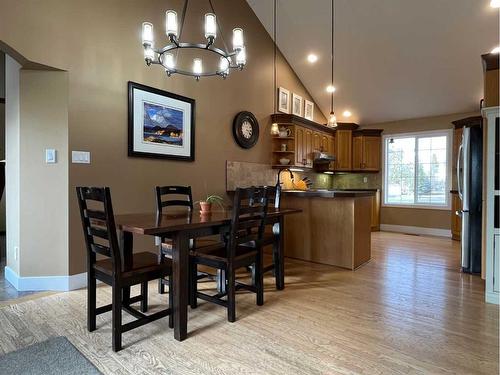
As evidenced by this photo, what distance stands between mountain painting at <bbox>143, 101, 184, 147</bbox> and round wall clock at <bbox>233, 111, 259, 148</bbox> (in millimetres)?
1095

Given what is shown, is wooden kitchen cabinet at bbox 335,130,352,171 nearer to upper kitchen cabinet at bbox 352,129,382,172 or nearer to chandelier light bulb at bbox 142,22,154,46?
upper kitchen cabinet at bbox 352,129,382,172

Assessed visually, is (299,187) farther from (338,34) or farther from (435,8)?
(435,8)

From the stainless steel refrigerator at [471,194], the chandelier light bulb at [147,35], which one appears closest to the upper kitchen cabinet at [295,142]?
the stainless steel refrigerator at [471,194]

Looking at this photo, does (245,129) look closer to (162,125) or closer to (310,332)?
(162,125)

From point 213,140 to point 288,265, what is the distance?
2084 millimetres

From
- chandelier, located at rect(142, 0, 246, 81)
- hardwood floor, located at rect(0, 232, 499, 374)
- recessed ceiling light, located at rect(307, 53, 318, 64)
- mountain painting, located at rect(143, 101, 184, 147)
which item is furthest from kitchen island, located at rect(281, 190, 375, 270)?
recessed ceiling light, located at rect(307, 53, 318, 64)

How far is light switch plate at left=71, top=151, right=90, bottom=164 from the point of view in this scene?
9.90 feet

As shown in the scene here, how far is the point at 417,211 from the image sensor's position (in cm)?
668

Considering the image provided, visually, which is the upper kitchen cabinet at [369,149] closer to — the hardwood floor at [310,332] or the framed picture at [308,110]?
the framed picture at [308,110]

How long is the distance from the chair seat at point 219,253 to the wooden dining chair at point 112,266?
0.96 feet

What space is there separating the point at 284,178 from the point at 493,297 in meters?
3.89

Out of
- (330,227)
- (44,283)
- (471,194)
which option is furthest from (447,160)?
(44,283)

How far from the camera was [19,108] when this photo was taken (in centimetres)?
295

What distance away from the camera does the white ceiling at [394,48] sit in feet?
14.7
